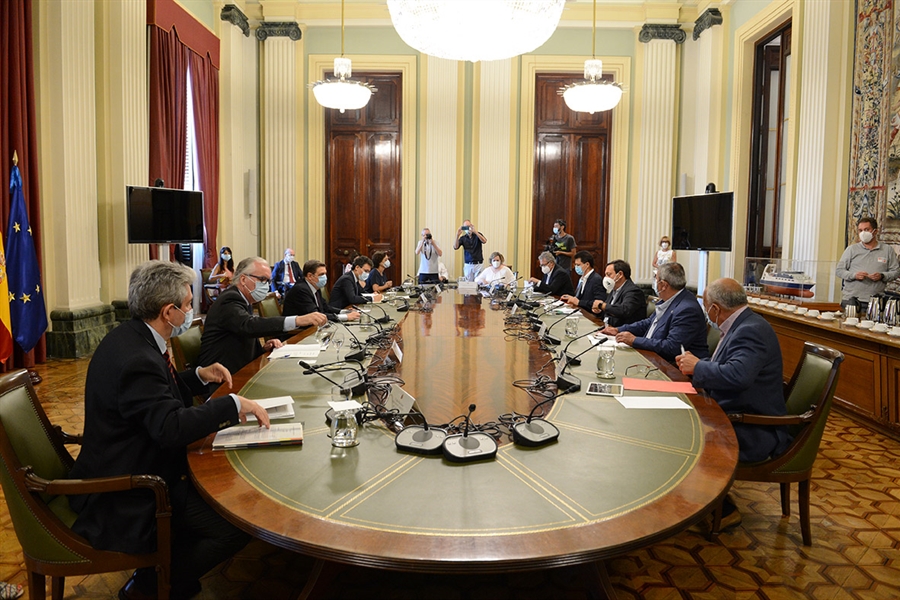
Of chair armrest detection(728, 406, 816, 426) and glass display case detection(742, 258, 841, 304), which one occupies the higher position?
glass display case detection(742, 258, 841, 304)

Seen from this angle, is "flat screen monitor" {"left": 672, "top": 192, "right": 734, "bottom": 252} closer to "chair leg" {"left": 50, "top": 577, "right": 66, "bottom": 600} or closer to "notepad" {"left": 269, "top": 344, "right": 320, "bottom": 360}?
"notepad" {"left": 269, "top": 344, "right": 320, "bottom": 360}

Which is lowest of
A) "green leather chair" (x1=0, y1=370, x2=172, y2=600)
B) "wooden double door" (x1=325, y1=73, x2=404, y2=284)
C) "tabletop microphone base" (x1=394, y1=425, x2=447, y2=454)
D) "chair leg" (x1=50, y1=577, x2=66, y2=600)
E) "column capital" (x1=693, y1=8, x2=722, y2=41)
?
"chair leg" (x1=50, y1=577, x2=66, y2=600)

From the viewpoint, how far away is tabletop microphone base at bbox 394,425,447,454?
1.96 meters

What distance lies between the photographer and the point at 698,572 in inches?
98.3

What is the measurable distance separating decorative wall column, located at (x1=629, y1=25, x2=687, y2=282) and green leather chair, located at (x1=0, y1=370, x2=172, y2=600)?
1001cm

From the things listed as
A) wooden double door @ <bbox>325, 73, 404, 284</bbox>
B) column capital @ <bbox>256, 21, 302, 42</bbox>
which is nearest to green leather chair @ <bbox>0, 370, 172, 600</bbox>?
wooden double door @ <bbox>325, 73, 404, 284</bbox>

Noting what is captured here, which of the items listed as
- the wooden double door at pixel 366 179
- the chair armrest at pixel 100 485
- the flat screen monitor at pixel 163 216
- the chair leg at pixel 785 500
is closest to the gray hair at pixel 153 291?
the chair armrest at pixel 100 485

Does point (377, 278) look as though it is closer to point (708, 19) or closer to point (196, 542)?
point (708, 19)

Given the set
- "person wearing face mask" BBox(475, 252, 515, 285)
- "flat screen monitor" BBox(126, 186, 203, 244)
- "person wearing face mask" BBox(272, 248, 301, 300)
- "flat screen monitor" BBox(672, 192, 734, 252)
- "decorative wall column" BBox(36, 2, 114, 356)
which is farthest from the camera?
"person wearing face mask" BBox(272, 248, 301, 300)

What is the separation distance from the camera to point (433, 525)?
59.4 inches

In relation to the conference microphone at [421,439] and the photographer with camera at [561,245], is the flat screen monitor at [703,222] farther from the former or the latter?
the conference microphone at [421,439]

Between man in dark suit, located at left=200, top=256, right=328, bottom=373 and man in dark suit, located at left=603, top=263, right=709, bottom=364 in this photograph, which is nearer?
man in dark suit, located at left=200, top=256, right=328, bottom=373

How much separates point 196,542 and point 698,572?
1886 mm

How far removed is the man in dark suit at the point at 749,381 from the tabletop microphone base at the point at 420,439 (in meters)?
1.35
